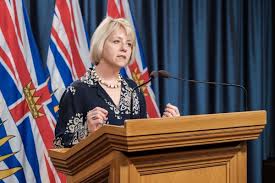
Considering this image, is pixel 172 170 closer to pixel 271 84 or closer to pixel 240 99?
pixel 240 99

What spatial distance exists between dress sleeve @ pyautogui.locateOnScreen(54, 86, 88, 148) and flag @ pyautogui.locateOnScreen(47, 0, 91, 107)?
3.82ft

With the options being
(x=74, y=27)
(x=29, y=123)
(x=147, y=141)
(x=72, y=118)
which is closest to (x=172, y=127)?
(x=147, y=141)

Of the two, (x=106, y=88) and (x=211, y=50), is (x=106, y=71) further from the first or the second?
(x=211, y=50)

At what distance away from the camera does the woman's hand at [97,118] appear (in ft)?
5.74

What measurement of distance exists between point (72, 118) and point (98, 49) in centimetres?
36

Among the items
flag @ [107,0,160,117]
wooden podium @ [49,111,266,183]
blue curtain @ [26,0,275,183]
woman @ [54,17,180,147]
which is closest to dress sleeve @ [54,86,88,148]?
woman @ [54,17,180,147]

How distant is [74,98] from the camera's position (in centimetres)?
218

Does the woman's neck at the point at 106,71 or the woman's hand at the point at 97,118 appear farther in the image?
the woman's neck at the point at 106,71

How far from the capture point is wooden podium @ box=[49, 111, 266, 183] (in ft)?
4.35

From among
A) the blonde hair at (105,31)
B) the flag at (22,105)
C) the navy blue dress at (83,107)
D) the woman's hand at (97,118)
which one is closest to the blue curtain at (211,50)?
the flag at (22,105)

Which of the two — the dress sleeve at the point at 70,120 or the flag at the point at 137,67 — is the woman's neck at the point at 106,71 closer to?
the dress sleeve at the point at 70,120

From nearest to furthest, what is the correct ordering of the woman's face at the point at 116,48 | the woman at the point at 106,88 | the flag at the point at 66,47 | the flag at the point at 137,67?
the woman at the point at 106,88, the woman's face at the point at 116,48, the flag at the point at 66,47, the flag at the point at 137,67

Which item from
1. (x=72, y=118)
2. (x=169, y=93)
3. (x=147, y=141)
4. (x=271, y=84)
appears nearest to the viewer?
(x=147, y=141)

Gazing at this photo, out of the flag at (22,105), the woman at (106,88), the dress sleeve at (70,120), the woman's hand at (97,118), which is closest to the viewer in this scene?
the woman's hand at (97,118)
